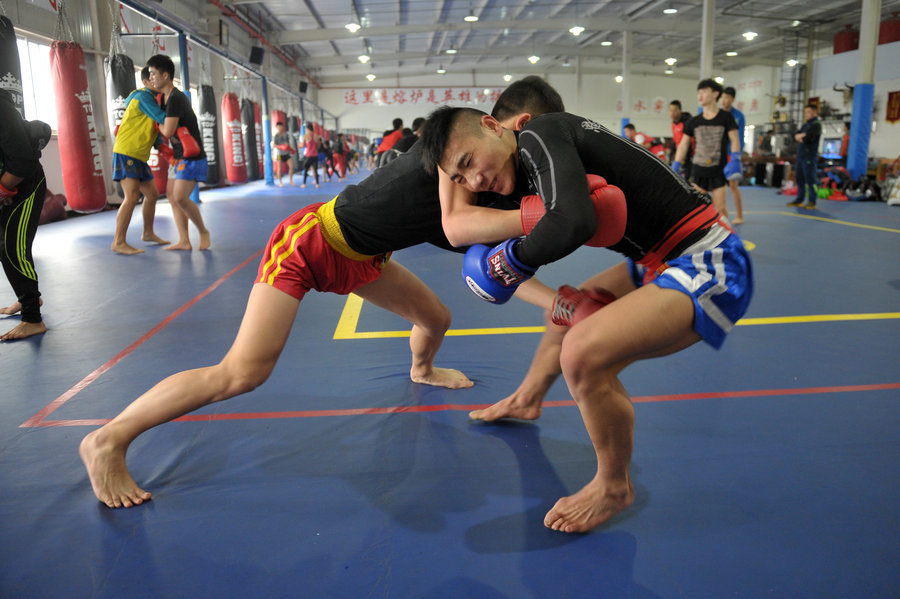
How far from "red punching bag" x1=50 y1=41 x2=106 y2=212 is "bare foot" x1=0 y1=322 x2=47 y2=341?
4578 mm

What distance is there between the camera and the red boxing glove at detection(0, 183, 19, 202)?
3.13 meters

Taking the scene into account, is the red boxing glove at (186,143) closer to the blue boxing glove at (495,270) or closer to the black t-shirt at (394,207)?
the black t-shirt at (394,207)

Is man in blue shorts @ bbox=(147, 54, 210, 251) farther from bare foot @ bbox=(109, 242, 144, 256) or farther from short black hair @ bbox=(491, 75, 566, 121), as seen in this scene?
short black hair @ bbox=(491, 75, 566, 121)

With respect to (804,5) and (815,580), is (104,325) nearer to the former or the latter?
(815,580)

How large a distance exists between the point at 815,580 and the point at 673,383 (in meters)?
1.27

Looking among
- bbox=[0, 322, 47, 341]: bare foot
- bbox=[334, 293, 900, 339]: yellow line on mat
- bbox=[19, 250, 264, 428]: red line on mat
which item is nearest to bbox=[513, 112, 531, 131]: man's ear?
bbox=[334, 293, 900, 339]: yellow line on mat

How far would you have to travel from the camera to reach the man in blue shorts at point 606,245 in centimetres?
148

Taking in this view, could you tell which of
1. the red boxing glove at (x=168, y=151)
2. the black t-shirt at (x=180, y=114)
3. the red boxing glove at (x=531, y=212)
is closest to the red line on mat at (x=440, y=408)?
the red boxing glove at (x=531, y=212)

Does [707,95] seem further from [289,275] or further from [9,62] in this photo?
[9,62]

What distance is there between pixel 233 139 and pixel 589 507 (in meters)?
14.0

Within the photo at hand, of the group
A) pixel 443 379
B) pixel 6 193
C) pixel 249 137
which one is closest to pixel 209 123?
pixel 249 137

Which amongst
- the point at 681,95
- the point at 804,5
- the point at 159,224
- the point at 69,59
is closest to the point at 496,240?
the point at 69,59

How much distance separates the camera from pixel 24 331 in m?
3.44

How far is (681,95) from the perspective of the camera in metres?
30.9
